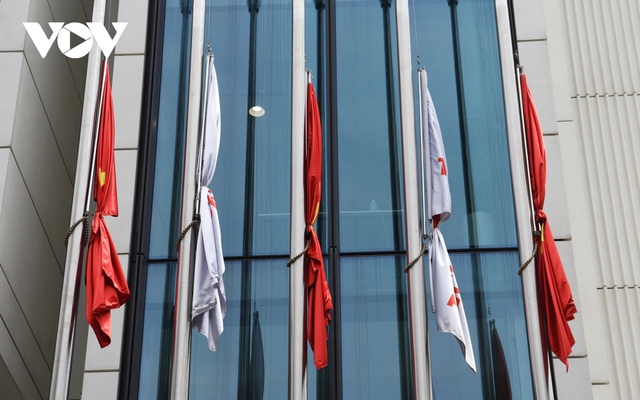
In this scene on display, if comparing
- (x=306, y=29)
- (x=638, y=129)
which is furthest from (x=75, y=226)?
(x=638, y=129)

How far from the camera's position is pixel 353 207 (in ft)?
51.6

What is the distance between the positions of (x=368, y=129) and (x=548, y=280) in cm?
379

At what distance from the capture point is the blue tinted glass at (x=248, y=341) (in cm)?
1473

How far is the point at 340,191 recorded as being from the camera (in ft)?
52.0

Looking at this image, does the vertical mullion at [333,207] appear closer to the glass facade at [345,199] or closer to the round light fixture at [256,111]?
the glass facade at [345,199]

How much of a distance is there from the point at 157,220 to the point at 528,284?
18.6 ft

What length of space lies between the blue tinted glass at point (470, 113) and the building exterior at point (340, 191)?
0.03 meters

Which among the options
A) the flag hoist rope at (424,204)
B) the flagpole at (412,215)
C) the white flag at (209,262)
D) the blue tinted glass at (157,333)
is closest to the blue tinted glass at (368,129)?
the flag hoist rope at (424,204)

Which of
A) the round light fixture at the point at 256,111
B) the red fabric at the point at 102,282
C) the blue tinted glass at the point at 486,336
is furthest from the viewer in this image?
the round light fixture at the point at 256,111

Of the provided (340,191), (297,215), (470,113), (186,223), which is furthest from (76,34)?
(470,113)

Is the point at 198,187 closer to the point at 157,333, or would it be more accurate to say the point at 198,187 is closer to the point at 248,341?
the point at 157,333

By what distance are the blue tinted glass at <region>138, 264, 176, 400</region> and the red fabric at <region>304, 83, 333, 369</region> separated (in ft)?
7.16

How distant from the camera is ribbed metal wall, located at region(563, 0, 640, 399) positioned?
52.6 ft

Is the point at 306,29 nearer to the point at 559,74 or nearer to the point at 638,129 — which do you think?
the point at 559,74
